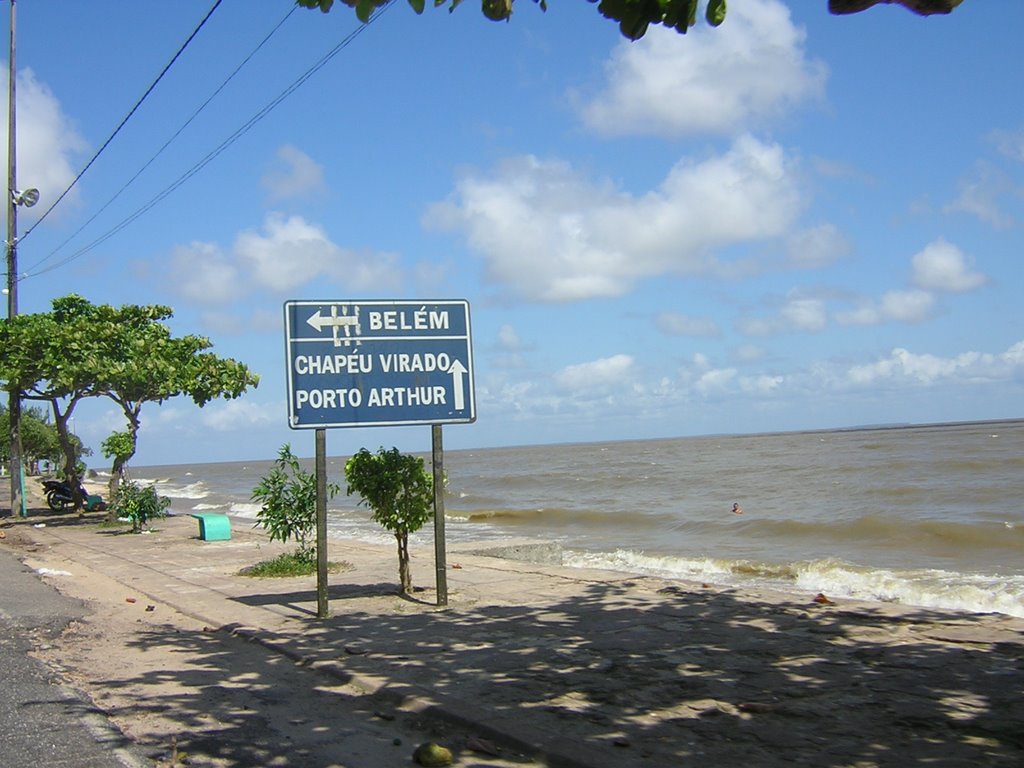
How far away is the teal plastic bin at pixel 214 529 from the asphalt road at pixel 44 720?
9.52 m

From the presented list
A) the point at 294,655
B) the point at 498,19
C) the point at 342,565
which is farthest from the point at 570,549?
the point at 498,19

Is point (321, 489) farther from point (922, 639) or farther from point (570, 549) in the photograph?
point (570, 549)

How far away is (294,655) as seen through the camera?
7.74 metres

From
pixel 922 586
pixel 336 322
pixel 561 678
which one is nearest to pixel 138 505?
pixel 336 322

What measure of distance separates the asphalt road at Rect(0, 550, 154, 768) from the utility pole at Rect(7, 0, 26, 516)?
19.3 m

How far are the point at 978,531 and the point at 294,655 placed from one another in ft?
61.5

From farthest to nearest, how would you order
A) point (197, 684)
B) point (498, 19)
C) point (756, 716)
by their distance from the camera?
point (197, 684), point (756, 716), point (498, 19)

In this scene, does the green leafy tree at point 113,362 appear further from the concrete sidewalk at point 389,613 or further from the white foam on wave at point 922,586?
the white foam on wave at point 922,586

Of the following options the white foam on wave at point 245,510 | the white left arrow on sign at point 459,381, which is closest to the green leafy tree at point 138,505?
the white foam on wave at point 245,510

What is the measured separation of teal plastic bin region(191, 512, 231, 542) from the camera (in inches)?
754

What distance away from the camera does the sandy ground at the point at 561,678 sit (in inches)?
201

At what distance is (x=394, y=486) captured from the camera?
32.3 feet

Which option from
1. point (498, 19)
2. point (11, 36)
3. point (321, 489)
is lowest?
point (321, 489)

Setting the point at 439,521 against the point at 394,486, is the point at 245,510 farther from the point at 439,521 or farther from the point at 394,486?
the point at 439,521
